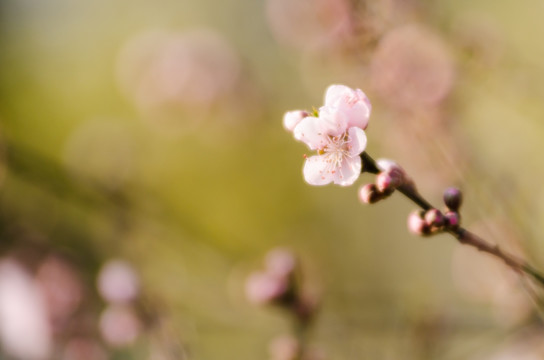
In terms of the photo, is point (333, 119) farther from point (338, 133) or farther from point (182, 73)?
point (182, 73)

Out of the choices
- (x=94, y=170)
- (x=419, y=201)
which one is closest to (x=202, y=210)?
(x=94, y=170)

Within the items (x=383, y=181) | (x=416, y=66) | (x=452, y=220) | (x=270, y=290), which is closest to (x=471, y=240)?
(x=452, y=220)

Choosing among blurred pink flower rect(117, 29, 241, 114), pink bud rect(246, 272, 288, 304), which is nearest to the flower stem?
pink bud rect(246, 272, 288, 304)

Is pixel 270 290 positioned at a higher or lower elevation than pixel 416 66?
lower

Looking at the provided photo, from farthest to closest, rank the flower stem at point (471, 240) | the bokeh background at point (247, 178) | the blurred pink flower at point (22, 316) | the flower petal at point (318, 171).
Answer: the blurred pink flower at point (22, 316) → the bokeh background at point (247, 178) → the flower petal at point (318, 171) → the flower stem at point (471, 240)

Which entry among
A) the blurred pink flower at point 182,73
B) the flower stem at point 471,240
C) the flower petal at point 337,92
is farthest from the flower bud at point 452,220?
the blurred pink flower at point 182,73

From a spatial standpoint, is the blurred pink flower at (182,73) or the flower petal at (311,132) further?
the blurred pink flower at (182,73)

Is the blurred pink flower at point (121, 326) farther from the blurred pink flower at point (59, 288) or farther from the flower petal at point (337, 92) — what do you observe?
the flower petal at point (337, 92)

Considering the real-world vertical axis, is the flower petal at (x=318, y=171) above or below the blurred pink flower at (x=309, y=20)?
below
